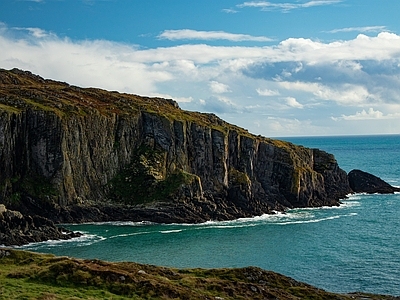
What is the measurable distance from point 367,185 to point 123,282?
141994mm

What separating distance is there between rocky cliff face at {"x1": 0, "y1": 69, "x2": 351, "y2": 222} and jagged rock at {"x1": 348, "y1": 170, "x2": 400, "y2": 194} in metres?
18.4

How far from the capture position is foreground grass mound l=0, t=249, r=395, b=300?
39094 millimetres

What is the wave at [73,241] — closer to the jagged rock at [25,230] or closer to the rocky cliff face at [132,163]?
the jagged rock at [25,230]

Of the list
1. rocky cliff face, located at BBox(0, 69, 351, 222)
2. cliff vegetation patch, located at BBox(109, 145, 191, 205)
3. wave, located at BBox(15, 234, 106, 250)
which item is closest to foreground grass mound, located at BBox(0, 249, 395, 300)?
wave, located at BBox(15, 234, 106, 250)

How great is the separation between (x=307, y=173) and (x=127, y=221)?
53521mm

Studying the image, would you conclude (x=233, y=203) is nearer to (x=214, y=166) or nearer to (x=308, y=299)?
(x=214, y=166)

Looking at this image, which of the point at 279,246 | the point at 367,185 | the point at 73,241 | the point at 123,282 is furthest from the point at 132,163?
the point at 123,282

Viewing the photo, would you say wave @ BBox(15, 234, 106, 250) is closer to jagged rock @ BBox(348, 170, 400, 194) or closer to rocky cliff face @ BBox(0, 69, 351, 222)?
rocky cliff face @ BBox(0, 69, 351, 222)

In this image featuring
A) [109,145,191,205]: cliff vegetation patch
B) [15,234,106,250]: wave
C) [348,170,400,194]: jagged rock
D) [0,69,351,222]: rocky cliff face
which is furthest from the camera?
[348,170,400,194]: jagged rock

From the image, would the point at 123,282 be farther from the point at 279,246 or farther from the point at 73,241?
the point at 73,241

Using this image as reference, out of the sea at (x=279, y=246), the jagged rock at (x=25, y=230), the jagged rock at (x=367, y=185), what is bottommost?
the sea at (x=279, y=246)

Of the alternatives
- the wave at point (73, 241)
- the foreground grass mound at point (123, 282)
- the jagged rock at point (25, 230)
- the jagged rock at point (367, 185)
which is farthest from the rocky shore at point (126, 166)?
the foreground grass mound at point (123, 282)

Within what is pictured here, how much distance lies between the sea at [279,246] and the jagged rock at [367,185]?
40.2 meters

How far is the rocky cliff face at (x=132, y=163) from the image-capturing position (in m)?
116
